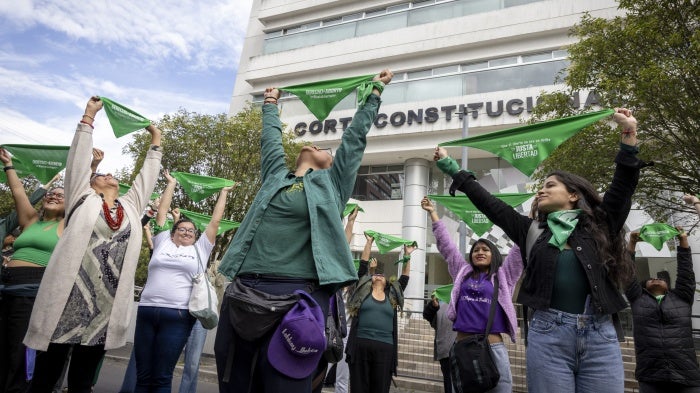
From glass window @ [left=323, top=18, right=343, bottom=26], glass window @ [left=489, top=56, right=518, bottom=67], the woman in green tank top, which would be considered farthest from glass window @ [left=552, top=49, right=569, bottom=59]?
the woman in green tank top

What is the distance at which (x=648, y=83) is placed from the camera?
29.2 feet

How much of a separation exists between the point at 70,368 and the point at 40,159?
11.6 feet

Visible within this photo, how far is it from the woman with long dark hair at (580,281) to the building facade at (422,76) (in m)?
15.7

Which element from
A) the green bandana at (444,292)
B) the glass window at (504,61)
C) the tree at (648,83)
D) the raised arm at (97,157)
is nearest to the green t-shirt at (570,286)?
the raised arm at (97,157)

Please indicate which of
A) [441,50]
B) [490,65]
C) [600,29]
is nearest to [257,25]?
[441,50]

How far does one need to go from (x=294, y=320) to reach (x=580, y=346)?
5.51 feet

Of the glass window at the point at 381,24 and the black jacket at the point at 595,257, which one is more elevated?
the glass window at the point at 381,24

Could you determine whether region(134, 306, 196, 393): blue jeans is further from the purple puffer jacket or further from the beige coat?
the purple puffer jacket

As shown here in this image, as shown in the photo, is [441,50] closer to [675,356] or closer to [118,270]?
[675,356]

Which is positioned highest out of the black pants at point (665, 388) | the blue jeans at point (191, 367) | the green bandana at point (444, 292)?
the green bandana at point (444, 292)

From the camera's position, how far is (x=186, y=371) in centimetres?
619

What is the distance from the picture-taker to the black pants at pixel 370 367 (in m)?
6.07

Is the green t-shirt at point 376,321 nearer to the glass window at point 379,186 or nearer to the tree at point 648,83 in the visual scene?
the tree at point 648,83

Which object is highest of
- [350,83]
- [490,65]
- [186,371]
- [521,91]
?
[490,65]
